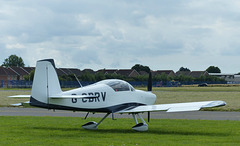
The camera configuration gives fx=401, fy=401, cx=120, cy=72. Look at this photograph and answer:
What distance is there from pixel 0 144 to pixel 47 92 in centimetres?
284

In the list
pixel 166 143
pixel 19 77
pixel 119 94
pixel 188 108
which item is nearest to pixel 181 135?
pixel 188 108

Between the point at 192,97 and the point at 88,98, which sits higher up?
the point at 88,98

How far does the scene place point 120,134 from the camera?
526 inches

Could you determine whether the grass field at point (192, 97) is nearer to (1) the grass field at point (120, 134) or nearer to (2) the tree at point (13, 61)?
(1) the grass field at point (120, 134)

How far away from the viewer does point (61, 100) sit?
1345 cm

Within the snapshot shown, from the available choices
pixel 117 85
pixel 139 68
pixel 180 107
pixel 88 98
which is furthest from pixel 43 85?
pixel 139 68

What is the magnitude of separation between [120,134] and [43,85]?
3.05 m

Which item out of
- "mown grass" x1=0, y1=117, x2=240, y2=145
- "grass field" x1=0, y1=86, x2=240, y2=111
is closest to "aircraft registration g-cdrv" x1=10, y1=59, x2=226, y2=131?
"mown grass" x1=0, y1=117, x2=240, y2=145

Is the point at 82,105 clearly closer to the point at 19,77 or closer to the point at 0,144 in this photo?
the point at 0,144

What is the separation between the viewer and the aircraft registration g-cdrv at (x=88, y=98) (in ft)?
43.8

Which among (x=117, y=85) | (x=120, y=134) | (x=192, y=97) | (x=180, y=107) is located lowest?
(x=120, y=134)

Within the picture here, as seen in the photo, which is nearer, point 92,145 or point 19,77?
point 92,145

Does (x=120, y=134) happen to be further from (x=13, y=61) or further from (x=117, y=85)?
(x=13, y=61)

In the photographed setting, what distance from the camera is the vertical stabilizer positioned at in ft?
43.7
